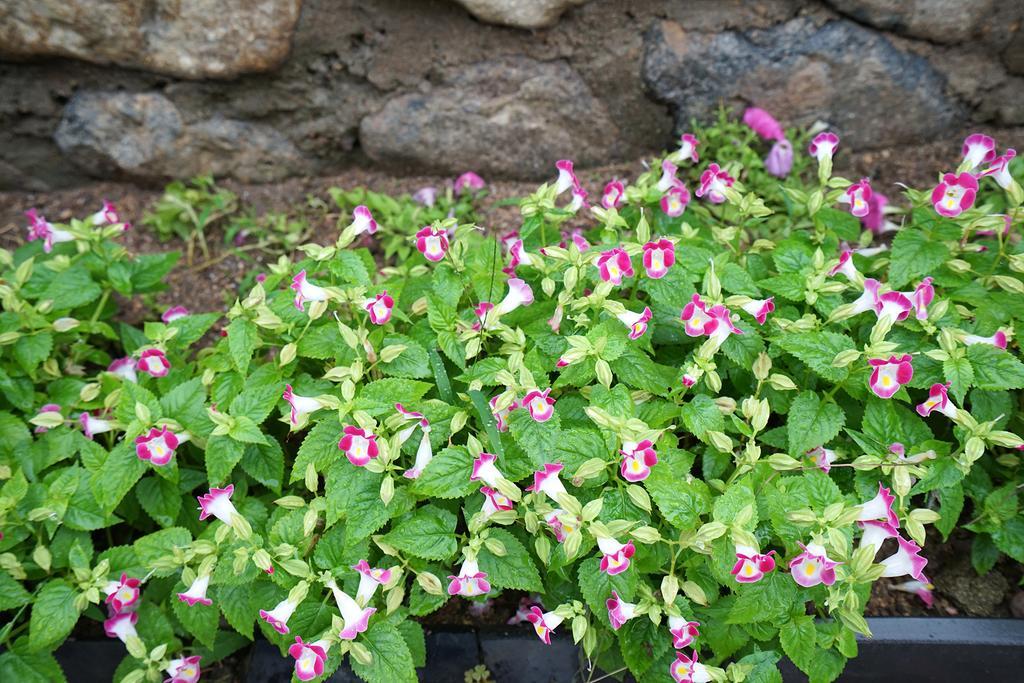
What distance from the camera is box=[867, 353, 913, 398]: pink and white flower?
67.1 inches

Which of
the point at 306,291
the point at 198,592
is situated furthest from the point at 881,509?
the point at 198,592

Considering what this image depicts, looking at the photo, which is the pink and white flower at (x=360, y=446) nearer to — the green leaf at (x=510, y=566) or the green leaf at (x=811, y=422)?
the green leaf at (x=510, y=566)

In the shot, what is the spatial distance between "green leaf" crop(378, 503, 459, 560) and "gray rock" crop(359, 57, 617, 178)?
1.55 m

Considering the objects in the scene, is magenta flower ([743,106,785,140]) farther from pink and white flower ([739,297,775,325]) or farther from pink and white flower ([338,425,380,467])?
pink and white flower ([338,425,380,467])

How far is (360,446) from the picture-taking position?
5.58 ft

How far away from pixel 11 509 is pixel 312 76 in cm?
165

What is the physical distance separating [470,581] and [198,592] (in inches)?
23.8

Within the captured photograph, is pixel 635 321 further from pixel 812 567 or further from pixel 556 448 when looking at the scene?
pixel 812 567

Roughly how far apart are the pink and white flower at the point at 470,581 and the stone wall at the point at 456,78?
1681 mm

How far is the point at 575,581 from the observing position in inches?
71.6

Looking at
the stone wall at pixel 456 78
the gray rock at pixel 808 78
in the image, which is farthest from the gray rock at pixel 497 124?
the gray rock at pixel 808 78

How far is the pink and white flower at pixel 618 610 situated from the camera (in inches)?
64.4

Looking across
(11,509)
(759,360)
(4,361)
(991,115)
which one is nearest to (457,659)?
(759,360)

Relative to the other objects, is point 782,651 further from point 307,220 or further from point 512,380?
point 307,220
